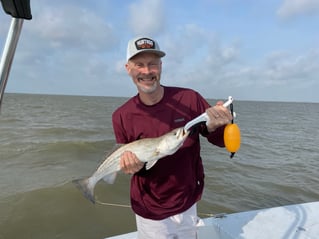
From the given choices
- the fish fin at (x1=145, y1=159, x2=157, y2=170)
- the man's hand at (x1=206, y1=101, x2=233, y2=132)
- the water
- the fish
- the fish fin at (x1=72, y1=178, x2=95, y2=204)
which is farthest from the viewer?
the water

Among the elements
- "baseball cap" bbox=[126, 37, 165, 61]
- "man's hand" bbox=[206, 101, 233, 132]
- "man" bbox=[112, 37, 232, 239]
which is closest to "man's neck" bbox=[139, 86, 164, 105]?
"man" bbox=[112, 37, 232, 239]

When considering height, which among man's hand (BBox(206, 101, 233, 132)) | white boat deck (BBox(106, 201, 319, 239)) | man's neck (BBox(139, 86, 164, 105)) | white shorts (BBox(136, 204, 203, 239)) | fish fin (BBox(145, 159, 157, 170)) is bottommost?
white boat deck (BBox(106, 201, 319, 239))

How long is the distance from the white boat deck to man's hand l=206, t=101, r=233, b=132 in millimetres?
1963

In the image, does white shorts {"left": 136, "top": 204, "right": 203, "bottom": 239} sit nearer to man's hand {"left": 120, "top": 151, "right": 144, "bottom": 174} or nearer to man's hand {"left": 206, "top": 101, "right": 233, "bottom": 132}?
man's hand {"left": 120, "top": 151, "right": 144, "bottom": 174}

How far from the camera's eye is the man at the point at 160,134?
2.70 m

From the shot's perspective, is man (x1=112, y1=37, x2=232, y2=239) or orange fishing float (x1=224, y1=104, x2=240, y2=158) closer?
orange fishing float (x1=224, y1=104, x2=240, y2=158)

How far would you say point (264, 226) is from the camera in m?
4.05

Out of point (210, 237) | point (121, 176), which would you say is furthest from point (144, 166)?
point (121, 176)

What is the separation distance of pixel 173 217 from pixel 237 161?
1087 centimetres

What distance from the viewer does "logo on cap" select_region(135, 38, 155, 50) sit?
8.82 ft

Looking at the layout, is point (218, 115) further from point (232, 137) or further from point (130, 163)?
point (130, 163)

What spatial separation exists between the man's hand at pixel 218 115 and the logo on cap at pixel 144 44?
2.77 feet

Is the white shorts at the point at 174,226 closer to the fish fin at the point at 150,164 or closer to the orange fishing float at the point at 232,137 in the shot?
the fish fin at the point at 150,164

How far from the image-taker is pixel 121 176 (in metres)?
9.95
